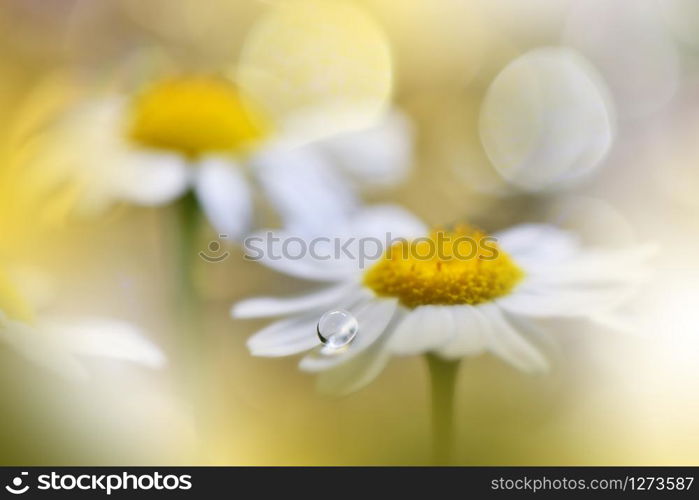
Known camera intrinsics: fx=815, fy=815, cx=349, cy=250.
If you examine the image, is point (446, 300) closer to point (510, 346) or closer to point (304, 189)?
point (510, 346)

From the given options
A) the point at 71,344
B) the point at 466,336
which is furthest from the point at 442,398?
the point at 71,344

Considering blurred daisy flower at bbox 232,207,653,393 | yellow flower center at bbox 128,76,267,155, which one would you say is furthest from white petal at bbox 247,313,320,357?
yellow flower center at bbox 128,76,267,155

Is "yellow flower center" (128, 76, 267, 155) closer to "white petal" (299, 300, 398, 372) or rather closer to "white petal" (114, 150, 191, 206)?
"white petal" (114, 150, 191, 206)

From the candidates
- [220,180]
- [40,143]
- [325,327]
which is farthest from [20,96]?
[325,327]
